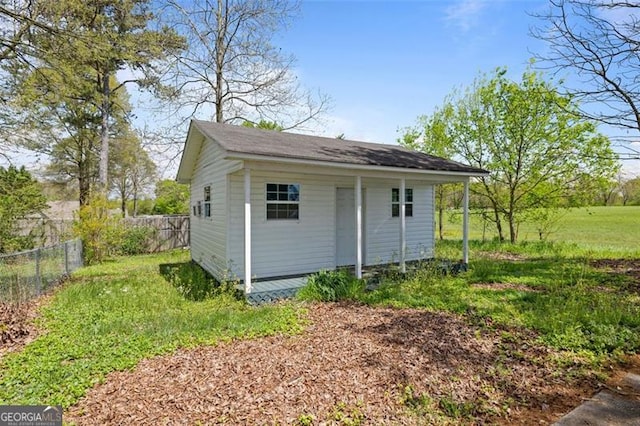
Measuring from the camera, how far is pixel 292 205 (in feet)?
26.7

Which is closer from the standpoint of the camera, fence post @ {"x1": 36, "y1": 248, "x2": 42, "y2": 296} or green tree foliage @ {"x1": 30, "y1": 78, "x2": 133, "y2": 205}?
fence post @ {"x1": 36, "y1": 248, "x2": 42, "y2": 296}

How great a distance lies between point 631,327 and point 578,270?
15.4 ft

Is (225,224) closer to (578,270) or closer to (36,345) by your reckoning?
(36,345)

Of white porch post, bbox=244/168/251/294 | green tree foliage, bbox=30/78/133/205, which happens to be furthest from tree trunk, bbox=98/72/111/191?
white porch post, bbox=244/168/251/294

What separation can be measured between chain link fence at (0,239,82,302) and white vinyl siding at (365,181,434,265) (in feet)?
25.5

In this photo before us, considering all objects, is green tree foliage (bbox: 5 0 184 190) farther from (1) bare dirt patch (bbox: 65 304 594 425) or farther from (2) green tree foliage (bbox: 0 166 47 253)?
(1) bare dirt patch (bbox: 65 304 594 425)

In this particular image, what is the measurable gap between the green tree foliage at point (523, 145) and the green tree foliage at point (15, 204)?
58.7ft

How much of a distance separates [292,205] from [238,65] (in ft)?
37.5

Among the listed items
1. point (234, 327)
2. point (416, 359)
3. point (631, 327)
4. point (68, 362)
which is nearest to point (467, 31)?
point (631, 327)

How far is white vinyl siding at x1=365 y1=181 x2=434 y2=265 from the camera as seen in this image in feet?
32.2

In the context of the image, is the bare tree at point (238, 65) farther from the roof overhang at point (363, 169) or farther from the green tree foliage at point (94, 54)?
the roof overhang at point (363, 169)

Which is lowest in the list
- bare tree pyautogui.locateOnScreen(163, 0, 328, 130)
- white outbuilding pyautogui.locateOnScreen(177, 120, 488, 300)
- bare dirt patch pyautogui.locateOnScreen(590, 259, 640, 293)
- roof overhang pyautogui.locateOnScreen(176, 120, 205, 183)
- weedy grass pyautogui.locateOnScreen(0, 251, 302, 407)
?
weedy grass pyautogui.locateOnScreen(0, 251, 302, 407)

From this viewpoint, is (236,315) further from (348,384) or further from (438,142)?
(438,142)

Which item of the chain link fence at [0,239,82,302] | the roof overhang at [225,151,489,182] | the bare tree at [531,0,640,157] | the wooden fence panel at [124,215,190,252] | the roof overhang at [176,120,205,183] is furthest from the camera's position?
the wooden fence panel at [124,215,190,252]
